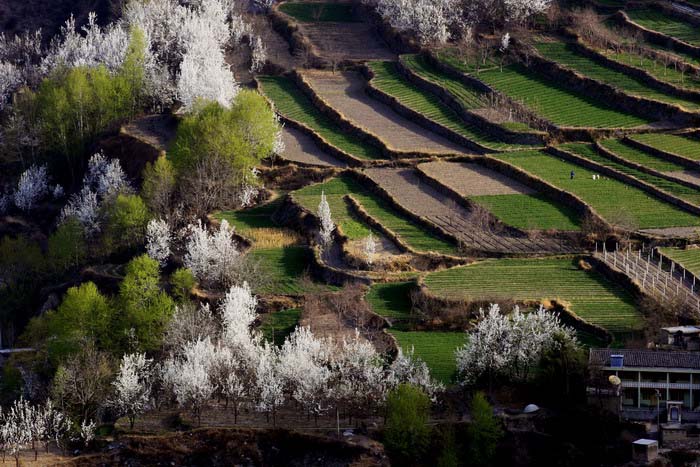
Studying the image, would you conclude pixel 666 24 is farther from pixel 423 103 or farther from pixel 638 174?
pixel 638 174

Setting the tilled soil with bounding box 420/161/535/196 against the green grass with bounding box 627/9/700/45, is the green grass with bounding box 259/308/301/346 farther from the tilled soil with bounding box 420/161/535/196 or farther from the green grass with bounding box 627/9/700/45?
the green grass with bounding box 627/9/700/45

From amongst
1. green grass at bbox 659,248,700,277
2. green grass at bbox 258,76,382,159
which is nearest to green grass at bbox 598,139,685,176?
green grass at bbox 659,248,700,277

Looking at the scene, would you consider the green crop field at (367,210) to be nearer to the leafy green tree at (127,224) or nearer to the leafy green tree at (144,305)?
the leafy green tree at (127,224)

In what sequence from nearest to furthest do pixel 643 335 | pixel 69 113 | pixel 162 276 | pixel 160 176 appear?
pixel 643 335 < pixel 162 276 < pixel 160 176 < pixel 69 113

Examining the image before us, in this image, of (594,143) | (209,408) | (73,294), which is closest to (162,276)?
(73,294)

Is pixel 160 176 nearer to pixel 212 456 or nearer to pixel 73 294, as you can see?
pixel 73 294

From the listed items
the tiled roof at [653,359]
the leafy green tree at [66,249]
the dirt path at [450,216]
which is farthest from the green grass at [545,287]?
the leafy green tree at [66,249]
